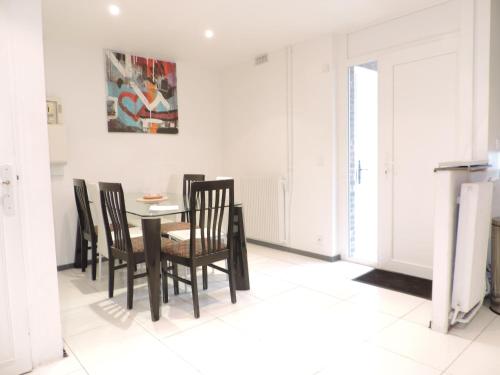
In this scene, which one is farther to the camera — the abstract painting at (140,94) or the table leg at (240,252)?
the abstract painting at (140,94)

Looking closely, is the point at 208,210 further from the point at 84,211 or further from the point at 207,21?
the point at 207,21

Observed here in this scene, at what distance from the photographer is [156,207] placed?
3072 millimetres

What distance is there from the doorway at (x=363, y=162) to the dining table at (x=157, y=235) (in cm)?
147

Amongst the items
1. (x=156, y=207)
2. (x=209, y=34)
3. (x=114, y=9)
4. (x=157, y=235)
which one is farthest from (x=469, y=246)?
(x=114, y=9)

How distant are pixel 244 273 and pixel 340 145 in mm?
1807

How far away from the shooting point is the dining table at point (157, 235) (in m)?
2.69

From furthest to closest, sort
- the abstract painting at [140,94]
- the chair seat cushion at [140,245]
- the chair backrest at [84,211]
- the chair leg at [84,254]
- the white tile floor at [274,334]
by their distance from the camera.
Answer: the abstract painting at [140,94], the chair leg at [84,254], the chair backrest at [84,211], the chair seat cushion at [140,245], the white tile floor at [274,334]

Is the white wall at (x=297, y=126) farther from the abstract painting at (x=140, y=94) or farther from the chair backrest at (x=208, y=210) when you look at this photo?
the chair backrest at (x=208, y=210)

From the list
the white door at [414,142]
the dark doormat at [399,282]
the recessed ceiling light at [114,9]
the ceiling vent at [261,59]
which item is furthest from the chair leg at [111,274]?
the ceiling vent at [261,59]

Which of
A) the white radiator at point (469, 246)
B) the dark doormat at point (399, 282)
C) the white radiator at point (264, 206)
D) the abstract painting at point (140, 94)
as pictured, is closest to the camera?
the white radiator at point (469, 246)

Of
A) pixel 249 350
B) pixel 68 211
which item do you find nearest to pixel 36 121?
pixel 249 350

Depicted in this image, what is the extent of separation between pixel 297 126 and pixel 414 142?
1.39 m

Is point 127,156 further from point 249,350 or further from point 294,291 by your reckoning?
point 249,350

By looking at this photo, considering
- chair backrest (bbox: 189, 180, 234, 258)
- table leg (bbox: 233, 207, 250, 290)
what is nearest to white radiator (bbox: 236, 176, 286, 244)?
table leg (bbox: 233, 207, 250, 290)
